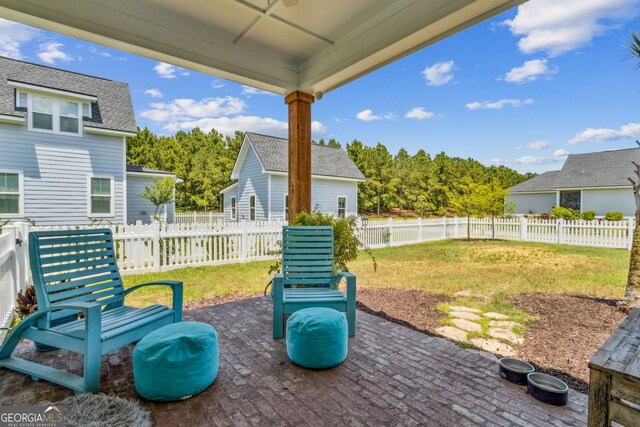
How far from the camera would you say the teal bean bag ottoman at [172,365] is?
6.44ft

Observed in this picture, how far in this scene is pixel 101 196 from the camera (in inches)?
399

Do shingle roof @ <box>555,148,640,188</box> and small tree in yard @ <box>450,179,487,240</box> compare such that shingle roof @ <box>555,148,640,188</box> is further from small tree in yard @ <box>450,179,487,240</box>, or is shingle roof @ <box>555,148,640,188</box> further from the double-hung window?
the double-hung window

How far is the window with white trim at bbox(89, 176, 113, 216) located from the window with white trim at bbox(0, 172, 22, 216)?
171 cm

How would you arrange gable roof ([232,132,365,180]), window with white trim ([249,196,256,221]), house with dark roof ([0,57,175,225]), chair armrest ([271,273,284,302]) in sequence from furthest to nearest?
window with white trim ([249,196,256,221])
gable roof ([232,132,365,180])
house with dark roof ([0,57,175,225])
chair armrest ([271,273,284,302])

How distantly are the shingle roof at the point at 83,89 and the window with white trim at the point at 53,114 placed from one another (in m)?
0.26

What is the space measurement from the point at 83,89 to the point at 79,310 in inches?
459

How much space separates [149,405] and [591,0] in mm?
5211

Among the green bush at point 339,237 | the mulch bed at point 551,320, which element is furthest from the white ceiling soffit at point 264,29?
the mulch bed at point 551,320

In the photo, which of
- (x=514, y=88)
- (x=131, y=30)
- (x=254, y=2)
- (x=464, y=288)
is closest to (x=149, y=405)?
(x=131, y=30)

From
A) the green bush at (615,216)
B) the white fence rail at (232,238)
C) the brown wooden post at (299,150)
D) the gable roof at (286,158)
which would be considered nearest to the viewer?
the white fence rail at (232,238)

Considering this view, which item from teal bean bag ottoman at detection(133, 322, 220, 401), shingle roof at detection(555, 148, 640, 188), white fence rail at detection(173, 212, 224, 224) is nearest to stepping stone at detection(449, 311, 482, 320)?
teal bean bag ottoman at detection(133, 322, 220, 401)

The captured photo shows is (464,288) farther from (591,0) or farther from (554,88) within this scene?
(554,88)

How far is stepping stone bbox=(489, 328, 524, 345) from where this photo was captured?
322 cm

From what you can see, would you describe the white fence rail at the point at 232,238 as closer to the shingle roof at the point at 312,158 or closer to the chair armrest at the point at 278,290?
the chair armrest at the point at 278,290
